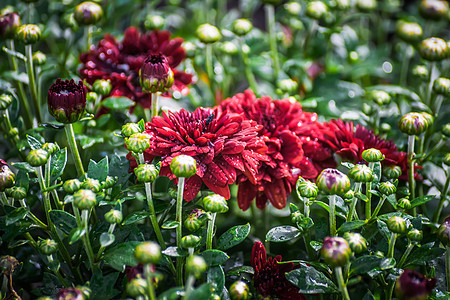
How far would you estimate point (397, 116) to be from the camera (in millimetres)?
773

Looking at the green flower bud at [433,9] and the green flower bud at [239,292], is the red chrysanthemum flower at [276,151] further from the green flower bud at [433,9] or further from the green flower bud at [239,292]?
the green flower bud at [433,9]

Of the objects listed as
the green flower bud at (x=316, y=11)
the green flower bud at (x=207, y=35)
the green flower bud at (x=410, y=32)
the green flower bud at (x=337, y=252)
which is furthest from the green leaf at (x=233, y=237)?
the green flower bud at (x=410, y=32)

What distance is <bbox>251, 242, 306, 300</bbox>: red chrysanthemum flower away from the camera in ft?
1.87

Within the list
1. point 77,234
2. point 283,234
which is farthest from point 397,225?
point 77,234

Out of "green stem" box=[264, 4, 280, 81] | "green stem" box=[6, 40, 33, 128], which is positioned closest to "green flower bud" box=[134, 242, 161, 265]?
"green stem" box=[6, 40, 33, 128]

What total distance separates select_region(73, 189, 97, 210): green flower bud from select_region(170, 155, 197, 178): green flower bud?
3.5 inches

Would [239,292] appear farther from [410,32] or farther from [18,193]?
[410,32]

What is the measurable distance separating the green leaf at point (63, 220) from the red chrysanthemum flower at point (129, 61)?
0.21 meters

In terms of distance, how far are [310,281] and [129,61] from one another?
43cm

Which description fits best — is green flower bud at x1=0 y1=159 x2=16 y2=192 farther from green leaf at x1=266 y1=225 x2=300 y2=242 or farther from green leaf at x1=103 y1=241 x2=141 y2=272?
green leaf at x1=266 y1=225 x2=300 y2=242

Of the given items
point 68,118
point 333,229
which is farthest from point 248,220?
point 68,118

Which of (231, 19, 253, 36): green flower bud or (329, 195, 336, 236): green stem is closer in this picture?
(329, 195, 336, 236): green stem

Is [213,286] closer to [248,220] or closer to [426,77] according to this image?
[248,220]

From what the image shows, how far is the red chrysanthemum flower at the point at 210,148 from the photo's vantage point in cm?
55
